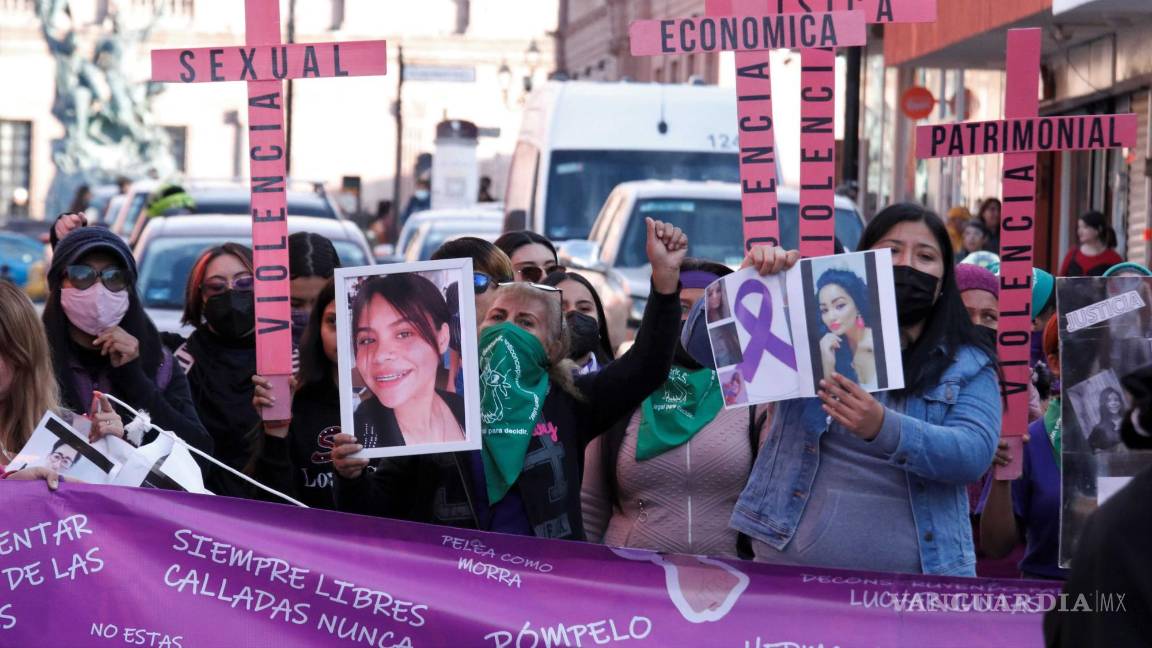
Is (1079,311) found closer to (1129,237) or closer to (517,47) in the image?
(1129,237)

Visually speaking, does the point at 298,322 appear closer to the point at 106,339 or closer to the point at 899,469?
the point at 106,339

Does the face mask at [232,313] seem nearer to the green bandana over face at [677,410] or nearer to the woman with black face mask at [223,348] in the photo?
the woman with black face mask at [223,348]

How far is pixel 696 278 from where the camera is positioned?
5848mm

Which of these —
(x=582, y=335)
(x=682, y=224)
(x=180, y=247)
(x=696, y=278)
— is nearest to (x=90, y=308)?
(x=582, y=335)

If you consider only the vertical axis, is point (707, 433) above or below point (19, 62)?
below

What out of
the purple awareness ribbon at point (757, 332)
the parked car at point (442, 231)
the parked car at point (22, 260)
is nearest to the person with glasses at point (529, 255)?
the purple awareness ribbon at point (757, 332)

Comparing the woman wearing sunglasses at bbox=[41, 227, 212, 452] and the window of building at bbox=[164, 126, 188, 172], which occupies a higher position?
the window of building at bbox=[164, 126, 188, 172]

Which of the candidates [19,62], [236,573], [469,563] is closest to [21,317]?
[236,573]

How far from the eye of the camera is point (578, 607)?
14.6 feet

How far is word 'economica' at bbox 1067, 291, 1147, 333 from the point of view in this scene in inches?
186

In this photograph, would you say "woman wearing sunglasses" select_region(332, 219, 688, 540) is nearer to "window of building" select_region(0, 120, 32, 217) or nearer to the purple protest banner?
the purple protest banner

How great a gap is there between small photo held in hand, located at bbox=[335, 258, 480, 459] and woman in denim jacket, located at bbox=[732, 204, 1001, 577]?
0.72 m

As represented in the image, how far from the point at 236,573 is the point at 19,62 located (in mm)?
60415

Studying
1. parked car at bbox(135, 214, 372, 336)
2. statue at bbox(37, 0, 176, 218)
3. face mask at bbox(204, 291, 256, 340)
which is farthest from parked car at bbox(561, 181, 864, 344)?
statue at bbox(37, 0, 176, 218)
